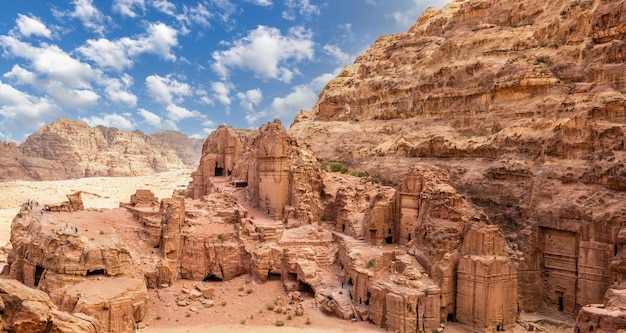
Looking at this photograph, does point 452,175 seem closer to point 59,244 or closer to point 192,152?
point 59,244

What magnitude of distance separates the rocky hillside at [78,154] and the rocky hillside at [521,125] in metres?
50.3

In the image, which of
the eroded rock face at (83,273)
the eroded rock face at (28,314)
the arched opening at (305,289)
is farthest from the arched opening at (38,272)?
the eroded rock face at (28,314)

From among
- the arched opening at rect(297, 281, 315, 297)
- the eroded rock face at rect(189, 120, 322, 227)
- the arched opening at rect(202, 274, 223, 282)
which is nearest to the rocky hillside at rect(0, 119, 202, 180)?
Answer: the eroded rock face at rect(189, 120, 322, 227)

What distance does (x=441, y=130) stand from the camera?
104ft

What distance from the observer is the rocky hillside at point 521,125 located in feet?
62.7

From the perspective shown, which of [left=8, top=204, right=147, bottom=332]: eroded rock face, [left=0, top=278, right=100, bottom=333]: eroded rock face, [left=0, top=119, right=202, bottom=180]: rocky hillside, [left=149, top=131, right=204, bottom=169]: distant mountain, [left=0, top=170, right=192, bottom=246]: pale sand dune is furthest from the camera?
[left=149, top=131, right=204, bottom=169]: distant mountain

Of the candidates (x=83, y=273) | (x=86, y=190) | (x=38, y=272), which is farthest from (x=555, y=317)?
(x=86, y=190)

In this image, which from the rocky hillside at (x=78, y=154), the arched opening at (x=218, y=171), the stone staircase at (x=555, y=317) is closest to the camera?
the stone staircase at (x=555, y=317)

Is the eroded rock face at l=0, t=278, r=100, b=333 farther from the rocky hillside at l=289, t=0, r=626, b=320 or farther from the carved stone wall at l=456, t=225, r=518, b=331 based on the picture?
the rocky hillside at l=289, t=0, r=626, b=320

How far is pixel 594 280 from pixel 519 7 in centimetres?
2507

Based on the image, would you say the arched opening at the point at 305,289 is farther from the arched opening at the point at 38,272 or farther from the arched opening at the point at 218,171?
the arched opening at the point at 218,171

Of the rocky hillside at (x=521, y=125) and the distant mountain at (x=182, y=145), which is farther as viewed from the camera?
the distant mountain at (x=182, y=145)

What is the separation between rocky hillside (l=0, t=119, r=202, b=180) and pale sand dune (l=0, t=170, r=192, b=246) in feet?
30.4

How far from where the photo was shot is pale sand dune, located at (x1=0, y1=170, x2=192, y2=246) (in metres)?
52.5
